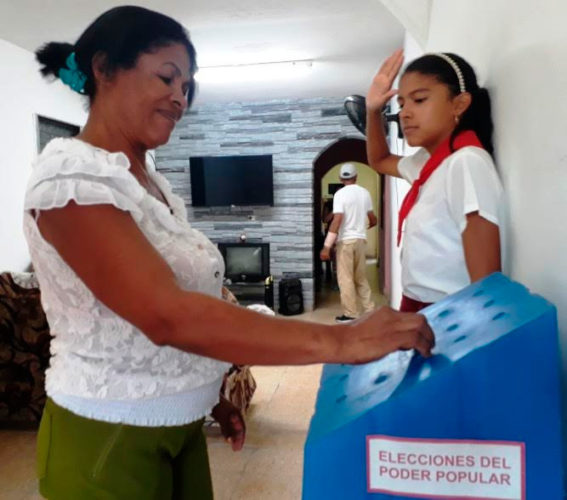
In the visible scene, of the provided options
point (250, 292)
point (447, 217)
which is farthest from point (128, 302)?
point (250, 292)

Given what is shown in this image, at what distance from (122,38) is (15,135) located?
12.6 feet

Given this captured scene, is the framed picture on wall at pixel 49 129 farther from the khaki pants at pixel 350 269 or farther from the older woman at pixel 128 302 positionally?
the older woman at pixel 128 302

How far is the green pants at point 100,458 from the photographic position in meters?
0.79

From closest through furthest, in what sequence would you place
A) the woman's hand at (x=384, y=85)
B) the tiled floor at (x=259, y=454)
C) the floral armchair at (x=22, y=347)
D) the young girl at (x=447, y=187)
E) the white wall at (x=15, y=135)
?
1. the young girl at (x=447, y=187)
2. the woman's hand at (x=384, y=85)
3. the tiled floor at (x=259, y=454)
4. the floral armchair at (x=22, y=347)
5. the white wall at (x=15, y=135)

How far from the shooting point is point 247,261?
5.77 m

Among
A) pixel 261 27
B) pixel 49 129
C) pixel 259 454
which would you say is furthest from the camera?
pixel 49 129

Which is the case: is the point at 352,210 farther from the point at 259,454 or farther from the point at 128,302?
the point at 128,302

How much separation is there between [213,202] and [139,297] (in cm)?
534

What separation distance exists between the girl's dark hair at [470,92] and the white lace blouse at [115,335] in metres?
0.63

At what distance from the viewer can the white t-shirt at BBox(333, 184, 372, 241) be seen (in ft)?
16.9

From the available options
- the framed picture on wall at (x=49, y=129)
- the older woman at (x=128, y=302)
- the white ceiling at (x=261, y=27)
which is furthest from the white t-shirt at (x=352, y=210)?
the older woman at (x=128, y=302)

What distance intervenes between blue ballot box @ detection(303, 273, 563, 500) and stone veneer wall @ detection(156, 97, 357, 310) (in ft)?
17.2

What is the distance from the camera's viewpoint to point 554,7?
2.30 feet

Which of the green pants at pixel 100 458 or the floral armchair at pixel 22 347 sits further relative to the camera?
the floral armchair at pixel 22 347
